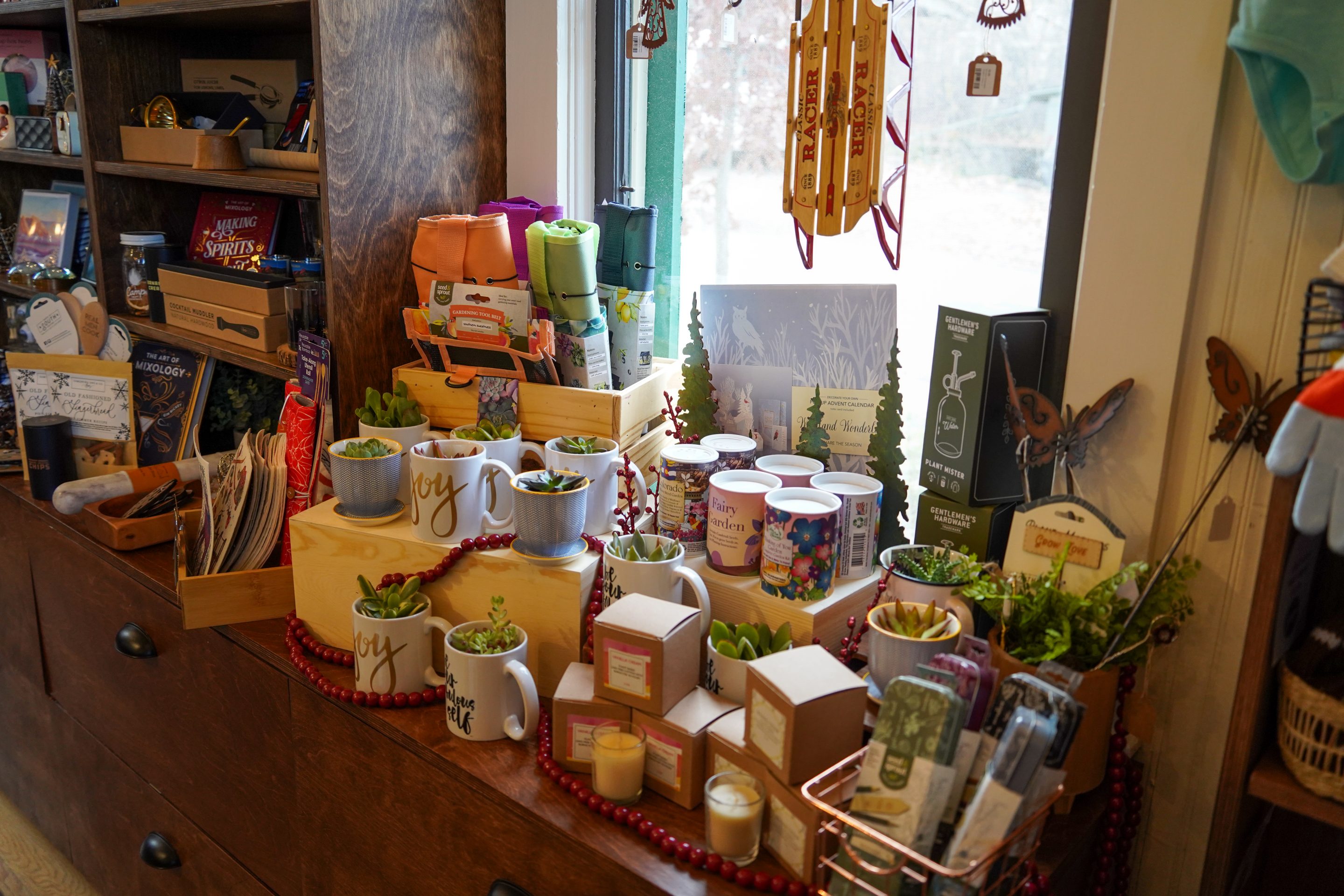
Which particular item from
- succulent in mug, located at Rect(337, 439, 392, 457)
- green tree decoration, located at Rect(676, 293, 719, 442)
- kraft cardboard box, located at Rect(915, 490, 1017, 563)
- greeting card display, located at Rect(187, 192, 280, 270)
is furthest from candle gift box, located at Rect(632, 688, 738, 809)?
greeting card display, located at Rect(187, 192, 280, 270)

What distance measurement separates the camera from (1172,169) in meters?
1.11

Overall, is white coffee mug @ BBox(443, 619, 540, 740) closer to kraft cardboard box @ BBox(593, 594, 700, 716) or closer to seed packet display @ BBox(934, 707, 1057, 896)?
kraft cardboard box @ BBox(593, 594, 700, 716)

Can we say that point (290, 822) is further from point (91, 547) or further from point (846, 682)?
point (846, 682)

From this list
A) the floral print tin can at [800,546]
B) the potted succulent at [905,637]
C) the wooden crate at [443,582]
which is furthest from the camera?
the wooden crate at [443,582]

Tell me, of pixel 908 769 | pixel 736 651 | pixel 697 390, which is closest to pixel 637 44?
pixel 697 390

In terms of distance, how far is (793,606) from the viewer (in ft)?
4.12

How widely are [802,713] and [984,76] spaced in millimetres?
851

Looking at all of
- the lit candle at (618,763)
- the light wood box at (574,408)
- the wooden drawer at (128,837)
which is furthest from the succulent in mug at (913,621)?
the wooden drawer at (128,837)

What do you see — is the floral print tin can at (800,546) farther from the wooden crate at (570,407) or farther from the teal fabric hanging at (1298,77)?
the teal fabric hanging at (1298,77)

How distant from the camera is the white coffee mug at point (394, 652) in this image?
1330mm

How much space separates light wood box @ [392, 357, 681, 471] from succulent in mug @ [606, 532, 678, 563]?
0.83 feet

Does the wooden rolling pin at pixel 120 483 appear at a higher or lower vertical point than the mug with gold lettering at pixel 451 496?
lower

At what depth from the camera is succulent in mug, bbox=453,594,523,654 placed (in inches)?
50.1

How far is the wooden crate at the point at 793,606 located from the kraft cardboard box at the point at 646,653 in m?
0.13
